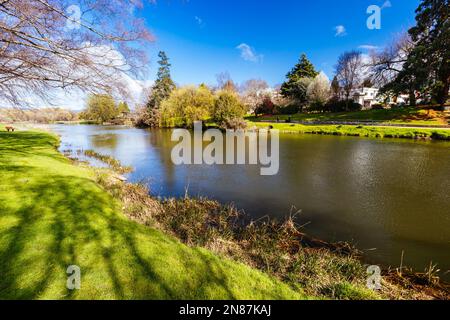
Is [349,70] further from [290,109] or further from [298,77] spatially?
[290,109]

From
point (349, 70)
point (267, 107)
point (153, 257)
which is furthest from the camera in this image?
point (267, 107)

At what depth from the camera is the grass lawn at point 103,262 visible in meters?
2.83

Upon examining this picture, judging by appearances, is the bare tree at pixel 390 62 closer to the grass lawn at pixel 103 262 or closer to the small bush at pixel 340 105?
the small bush at pixel 340 105

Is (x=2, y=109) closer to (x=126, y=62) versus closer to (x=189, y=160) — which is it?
(x=126, y=62)

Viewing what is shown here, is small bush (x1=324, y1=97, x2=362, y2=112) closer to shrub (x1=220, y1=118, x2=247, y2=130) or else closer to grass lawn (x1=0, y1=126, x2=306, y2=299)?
shrub (x1=220, y1=118, x2=247, y2=130)

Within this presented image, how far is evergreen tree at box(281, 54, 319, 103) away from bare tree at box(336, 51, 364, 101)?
7.07 metres

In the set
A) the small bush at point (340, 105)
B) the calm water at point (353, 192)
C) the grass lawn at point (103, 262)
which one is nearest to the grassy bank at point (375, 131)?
the calm water at point (353, 192)

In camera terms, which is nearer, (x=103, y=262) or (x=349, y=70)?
(x=103, y=262)

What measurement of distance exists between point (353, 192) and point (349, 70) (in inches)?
1814

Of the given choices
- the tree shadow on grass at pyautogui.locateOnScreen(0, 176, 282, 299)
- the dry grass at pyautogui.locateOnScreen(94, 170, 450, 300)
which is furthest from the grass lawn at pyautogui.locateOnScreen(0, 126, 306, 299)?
the dry grass at pyautogui.locateOnScreen(94, 170, 450, 300)

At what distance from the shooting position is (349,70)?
148ft

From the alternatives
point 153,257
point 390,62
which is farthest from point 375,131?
point 153,257

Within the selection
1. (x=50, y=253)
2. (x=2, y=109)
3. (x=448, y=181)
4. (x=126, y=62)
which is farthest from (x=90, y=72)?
(x=448, y=181)

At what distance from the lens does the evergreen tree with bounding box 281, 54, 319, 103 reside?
51191 millimetres
